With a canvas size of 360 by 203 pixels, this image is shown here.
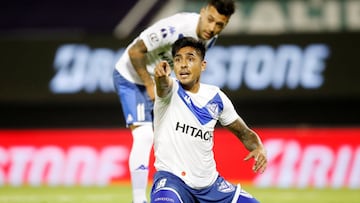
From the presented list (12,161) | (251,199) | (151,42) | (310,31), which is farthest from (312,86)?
(251,199)

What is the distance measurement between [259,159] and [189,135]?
56 cm

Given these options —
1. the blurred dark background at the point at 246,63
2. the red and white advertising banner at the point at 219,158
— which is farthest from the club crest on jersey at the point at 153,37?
the blurred dark background at the point at 246,63

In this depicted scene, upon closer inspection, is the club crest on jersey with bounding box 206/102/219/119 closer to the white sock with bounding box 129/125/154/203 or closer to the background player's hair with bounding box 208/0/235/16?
the white sock with bounding box 129/125/154/203

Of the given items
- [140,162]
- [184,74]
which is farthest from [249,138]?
[140,162]

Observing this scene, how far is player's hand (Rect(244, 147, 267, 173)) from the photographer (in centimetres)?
633

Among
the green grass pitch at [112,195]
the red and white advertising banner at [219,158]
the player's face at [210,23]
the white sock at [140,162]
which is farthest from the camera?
the red and white advertising banner at [219,158]

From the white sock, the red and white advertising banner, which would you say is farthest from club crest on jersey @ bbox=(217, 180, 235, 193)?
the red and white advertising banner

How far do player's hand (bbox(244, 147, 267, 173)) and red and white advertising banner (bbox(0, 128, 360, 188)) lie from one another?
20.1 ft

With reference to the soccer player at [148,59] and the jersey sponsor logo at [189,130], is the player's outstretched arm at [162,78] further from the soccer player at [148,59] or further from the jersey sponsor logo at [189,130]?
the soccer player at [148,59]

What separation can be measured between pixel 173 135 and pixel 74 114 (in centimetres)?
885

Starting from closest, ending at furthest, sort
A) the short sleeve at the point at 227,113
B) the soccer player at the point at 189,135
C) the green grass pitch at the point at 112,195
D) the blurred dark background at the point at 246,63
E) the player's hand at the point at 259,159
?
the soccer player at the point at 189,135 → the player's hand at the point at 259,159 → the short sleeve at the point at 227,113 → the green grass pitch at the point at 112,195 → the blurred dark background at the point at 246,63

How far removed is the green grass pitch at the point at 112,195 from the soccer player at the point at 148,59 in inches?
99.2

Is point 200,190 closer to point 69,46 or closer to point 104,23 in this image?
point 69,46

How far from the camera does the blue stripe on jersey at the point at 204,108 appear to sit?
6285 mm
